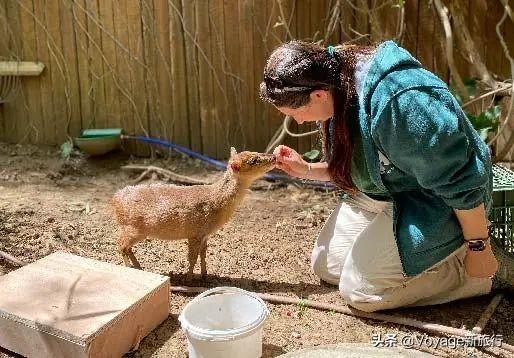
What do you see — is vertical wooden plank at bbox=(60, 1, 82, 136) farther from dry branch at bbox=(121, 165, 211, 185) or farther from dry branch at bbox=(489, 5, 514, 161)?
dry branch at bbox=(489, 5, 514, 161)

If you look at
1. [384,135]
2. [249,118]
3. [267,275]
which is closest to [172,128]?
[249,118]

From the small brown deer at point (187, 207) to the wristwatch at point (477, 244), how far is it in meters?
1.06

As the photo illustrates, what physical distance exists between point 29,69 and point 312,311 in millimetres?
4150

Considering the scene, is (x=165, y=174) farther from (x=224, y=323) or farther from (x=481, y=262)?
(x=481, y=262)

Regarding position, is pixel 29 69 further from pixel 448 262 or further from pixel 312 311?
pixel 448 262

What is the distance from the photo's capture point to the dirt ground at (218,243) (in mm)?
2811

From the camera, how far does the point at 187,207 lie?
3.14m

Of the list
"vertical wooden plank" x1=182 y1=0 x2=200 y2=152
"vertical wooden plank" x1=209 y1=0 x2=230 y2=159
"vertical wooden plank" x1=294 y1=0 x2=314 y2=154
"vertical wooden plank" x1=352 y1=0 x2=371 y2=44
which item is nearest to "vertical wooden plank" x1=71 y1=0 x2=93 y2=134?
"vertical wooden plank" x1=182 y1=0 x2=200 y2=152

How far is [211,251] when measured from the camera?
12.4 ft

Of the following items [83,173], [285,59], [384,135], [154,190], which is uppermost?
[285,59]

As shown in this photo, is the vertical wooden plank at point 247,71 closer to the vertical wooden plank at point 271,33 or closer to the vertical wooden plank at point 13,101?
the vertical wooden plank at point 271,33

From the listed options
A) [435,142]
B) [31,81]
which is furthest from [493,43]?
[31,81]

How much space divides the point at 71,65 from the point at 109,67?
1.33 feet

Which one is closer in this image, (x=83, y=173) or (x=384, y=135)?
(x=384, y=135)
